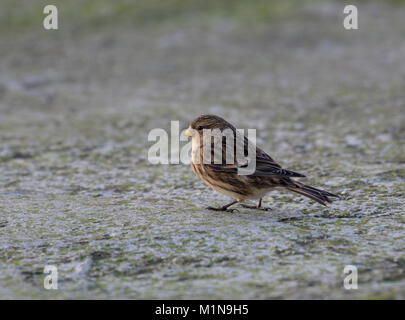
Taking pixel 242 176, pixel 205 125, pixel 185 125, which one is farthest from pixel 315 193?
pixel 185 125

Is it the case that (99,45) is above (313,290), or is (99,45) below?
above

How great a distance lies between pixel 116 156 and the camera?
22.2 feet

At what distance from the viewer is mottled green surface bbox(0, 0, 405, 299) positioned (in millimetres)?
3602

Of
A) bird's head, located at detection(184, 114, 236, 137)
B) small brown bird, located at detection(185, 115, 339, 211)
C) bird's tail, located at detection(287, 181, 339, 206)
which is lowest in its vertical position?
bird's tail, located at detection(287, 181, 339, 206)

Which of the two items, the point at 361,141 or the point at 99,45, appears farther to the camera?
the point at 99,45

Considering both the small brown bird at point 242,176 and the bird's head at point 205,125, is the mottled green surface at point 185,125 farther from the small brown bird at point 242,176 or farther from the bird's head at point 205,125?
the bird's head at point 205,125

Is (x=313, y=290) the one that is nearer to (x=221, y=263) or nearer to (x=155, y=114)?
(x=221, y=263)

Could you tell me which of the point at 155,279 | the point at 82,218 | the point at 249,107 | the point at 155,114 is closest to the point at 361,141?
the point at 249,107

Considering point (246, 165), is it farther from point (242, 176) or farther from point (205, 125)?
point (205, 125)

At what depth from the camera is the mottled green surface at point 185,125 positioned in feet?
11.8

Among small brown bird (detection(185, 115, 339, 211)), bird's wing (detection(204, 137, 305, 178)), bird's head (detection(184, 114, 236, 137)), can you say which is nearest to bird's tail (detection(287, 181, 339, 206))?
small brown bird (detection(185, 115, 339, 211))

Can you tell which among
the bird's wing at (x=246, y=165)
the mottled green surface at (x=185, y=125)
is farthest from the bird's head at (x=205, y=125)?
the mottled green surface at (x=185, y=125)

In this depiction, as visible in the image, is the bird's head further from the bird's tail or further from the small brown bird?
the bird's tail
